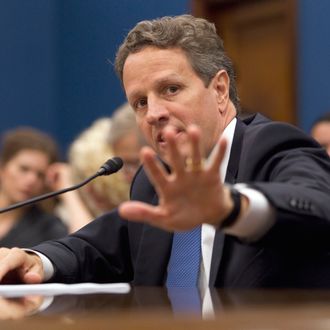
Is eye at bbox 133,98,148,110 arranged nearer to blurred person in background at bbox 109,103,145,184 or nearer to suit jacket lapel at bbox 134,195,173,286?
suit jacket lapel at bbox 134,195,173,286

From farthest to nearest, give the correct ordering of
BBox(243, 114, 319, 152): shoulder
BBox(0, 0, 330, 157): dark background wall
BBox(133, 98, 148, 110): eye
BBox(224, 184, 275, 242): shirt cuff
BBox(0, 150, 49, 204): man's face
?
BBox(0, 0, 330, 157): dark background wall → BBox(0, 150, 49, 204): man's face → BBox(133, 98, 148, 110): eye → BBox(243, 114, 319, 152): shoulder → BBox(224, 184, 275, 242): shirt cuff

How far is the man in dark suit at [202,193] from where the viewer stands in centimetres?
151

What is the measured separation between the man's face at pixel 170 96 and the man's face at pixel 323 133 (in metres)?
1.69

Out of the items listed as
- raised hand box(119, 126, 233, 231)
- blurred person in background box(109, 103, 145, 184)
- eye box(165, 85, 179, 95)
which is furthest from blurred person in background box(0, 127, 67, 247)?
raised hand box(119, 126, 233, 231)

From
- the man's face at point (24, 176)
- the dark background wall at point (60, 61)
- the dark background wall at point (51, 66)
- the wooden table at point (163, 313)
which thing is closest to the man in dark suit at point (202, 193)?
the wooden table at point (163, 313)

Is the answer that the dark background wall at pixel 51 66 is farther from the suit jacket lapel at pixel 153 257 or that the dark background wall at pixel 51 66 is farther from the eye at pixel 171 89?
the suit jacket lapel at pixel 153 257

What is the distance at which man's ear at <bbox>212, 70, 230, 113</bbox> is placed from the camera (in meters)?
2.48

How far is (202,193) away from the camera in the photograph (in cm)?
150

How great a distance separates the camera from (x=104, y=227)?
245 centimetres

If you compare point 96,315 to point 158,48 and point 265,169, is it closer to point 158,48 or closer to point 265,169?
point 265,169

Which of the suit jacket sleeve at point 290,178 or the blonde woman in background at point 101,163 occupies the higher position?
the suit jacket sleeve at point 290,178

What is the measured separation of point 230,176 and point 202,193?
2.13 ft

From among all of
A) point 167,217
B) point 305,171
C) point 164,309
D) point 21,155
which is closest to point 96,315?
point 164,309

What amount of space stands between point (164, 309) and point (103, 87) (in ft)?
19.4
